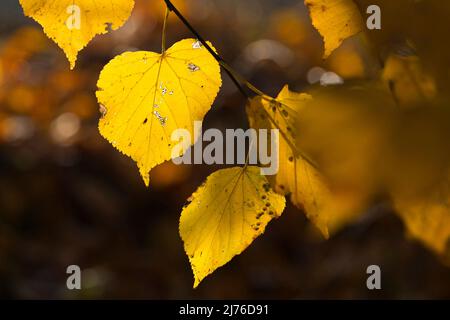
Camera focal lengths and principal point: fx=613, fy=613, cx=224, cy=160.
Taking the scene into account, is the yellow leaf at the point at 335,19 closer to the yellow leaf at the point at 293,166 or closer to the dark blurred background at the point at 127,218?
the yellow leaf at the point at 293,166

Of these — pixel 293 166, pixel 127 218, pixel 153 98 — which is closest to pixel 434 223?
pixel 293 166

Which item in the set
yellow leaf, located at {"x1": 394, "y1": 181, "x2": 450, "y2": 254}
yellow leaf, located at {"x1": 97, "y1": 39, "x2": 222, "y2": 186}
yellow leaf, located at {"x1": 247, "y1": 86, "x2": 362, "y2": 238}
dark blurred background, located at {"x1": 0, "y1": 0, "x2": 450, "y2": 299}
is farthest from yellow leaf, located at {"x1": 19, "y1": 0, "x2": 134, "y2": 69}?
dark blurred background, located at {"x1": 0, "y1": 0, "x2": 450, "y2": 299}

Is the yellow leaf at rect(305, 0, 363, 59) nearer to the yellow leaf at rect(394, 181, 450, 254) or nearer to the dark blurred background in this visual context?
the yellow leaf at rect(394, 181, 450, 254)

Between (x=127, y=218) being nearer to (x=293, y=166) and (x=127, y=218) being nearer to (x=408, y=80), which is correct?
(x=293, y=166)

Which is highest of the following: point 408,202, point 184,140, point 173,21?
point 173,21
